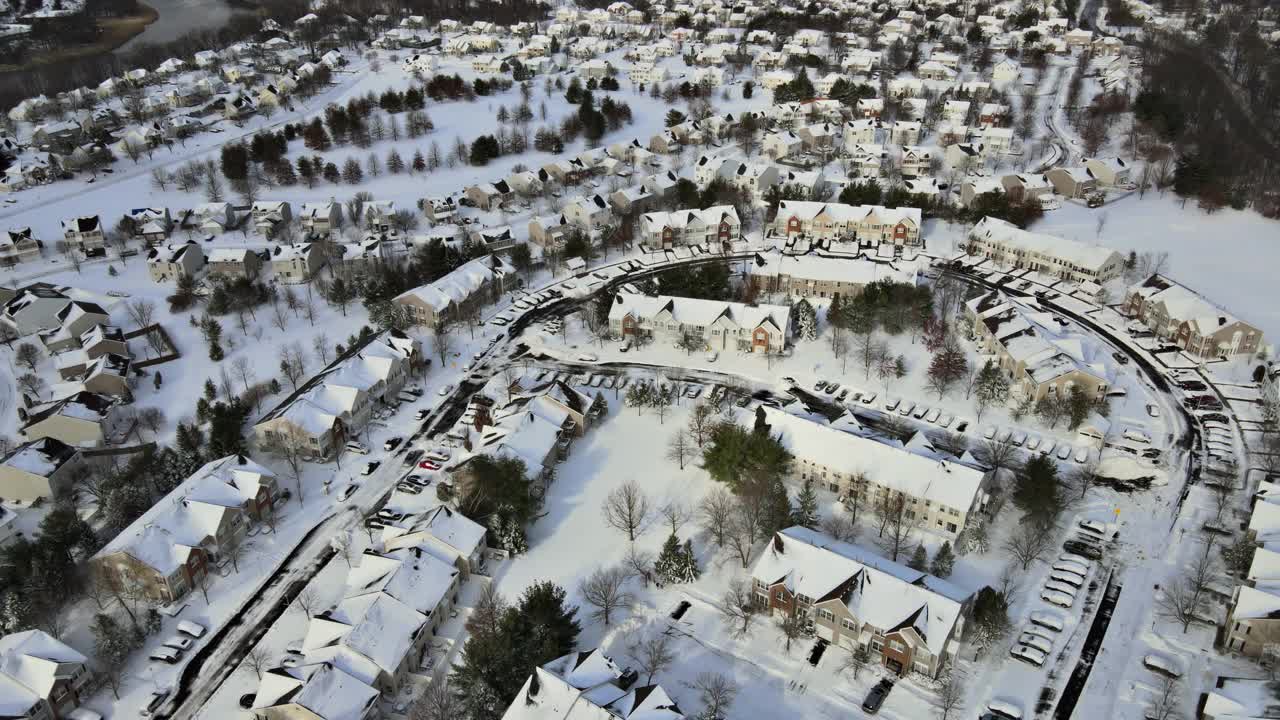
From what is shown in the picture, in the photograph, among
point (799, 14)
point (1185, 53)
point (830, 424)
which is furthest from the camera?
point (799, 14)

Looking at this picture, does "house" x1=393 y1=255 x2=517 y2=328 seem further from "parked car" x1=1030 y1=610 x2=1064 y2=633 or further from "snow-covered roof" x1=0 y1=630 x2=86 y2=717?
"parked car" x1=1030 y1=610 x2=1064 y2=633

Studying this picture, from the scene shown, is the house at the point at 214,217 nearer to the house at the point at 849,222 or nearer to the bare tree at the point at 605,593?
the house at the point at 849,222

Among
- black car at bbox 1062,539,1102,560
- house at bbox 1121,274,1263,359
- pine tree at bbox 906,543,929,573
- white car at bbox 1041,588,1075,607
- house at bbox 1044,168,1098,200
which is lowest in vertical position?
white car at bbox 1041,588,1075,607

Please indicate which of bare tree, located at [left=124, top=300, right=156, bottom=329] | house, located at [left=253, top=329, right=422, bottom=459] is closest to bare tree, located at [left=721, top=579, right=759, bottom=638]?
house, located at [left=253, top=329, right=422, bottom=459]

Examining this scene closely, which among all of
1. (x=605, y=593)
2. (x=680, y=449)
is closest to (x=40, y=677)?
(x=605, y=593)

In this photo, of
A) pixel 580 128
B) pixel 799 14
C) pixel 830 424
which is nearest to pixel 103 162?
pixel 580 128

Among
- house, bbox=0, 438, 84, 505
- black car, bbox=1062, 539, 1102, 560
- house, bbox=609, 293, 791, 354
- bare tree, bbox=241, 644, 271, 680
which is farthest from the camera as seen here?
house, bbox=609, 293, 791, 354

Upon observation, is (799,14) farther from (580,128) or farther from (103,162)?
(103,162)
